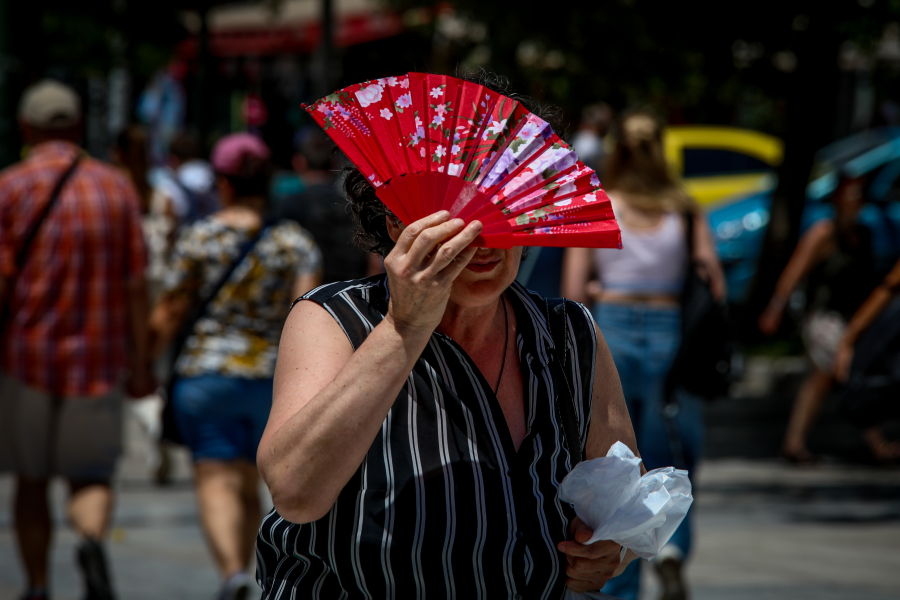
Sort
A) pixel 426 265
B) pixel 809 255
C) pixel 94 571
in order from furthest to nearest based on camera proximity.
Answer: pixel 809 255
pixel 94 571
pixel 426 265

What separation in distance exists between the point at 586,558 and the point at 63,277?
3.34m

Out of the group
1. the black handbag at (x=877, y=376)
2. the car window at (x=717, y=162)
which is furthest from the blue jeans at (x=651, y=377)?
the car window at (x=717, y=162)

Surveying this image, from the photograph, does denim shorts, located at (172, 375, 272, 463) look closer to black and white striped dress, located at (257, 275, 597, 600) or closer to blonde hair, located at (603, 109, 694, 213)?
blonde hair, located at (603, 109, 694, 213)

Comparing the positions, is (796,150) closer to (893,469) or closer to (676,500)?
(893,469)

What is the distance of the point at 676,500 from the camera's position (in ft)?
7.19

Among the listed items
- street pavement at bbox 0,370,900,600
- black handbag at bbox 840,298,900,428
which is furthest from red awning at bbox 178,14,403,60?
black handbag at bbox 840,298,900,428

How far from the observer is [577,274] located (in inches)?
197

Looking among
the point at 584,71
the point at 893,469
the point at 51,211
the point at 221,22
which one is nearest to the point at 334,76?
the point at 584,71

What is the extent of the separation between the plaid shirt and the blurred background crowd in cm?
2

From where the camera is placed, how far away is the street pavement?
5605 millimetres

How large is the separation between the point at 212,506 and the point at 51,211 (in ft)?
4.31

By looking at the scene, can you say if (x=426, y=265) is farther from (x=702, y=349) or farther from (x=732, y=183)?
(x=732, y=183)

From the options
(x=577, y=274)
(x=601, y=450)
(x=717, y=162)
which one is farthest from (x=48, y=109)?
(x=717, y=162)

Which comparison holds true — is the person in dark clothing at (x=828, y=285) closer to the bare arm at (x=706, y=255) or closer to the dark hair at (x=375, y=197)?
the bare arm at (x=706, y=255)
